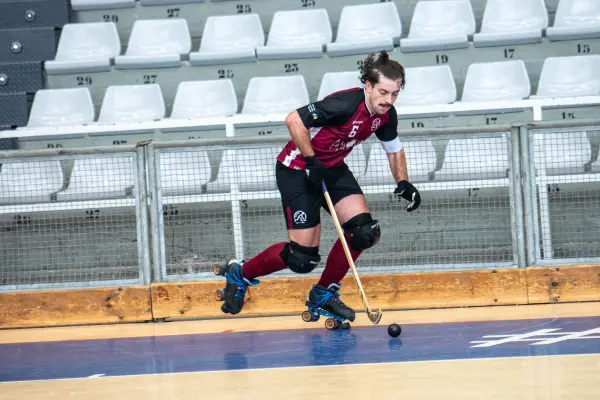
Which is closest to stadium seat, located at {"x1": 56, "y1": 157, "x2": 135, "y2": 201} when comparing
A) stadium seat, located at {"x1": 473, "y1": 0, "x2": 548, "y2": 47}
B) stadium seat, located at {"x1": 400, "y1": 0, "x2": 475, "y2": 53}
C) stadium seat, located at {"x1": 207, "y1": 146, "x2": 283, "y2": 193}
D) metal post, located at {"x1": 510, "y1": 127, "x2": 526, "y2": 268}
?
stadium seat, located at {"x1": 207, "y1": 146, "x2": 283, "y2": 193}

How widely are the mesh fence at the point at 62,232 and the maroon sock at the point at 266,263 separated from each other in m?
1.48

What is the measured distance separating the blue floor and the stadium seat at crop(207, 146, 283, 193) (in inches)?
55.5

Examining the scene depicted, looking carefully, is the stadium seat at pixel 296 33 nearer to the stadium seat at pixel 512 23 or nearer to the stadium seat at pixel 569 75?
the stadium seat at pixel 512 23

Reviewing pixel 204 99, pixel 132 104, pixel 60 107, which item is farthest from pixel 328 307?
pixel 60 107

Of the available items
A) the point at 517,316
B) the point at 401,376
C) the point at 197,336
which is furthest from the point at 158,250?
the point at 401,376

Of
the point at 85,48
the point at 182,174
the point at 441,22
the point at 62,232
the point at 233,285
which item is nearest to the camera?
the point at 233,285

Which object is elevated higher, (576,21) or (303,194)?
(576,21)

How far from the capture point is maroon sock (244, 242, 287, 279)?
23.4 feet

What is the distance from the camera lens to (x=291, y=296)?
8.10 m

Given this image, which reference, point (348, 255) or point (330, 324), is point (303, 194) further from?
point (330, 324)

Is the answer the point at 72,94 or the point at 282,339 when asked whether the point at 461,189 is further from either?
the point at 72,94

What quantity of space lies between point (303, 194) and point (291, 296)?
4.68 ft

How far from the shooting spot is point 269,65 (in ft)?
35.3

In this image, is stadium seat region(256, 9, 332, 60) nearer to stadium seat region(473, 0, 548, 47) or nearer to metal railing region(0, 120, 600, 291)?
stadium seat region(473, 0, 548, 47)
